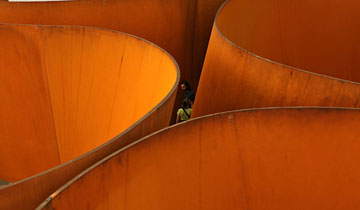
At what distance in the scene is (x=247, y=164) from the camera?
204 centimetres

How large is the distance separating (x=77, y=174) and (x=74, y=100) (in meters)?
1.53

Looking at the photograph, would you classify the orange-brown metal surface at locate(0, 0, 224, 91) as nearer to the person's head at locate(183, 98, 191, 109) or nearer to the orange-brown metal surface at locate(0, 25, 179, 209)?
the orange-brown metal surface at locate(0, 25, 179, 209)

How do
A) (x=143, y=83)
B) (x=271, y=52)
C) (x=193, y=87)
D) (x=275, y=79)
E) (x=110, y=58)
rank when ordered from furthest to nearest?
1. (x=193, y=87)
2. (x=271, y=52)
3. (x=110, y=58)
4. (x=143, y=83)
5. (x=275, y=79)

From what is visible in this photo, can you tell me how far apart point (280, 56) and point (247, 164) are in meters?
2.11

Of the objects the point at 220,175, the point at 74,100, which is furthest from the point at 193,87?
the point at 220,175

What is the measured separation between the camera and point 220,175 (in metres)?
1.99

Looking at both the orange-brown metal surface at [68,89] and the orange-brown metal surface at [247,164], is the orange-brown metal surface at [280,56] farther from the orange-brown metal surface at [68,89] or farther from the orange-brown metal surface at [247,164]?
the orange-brown metal surface at [68,89]

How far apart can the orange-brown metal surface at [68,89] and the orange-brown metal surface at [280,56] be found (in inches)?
15.4

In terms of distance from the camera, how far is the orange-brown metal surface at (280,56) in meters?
2.13

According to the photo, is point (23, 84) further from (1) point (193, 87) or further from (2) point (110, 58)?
(1) point (193, 87)

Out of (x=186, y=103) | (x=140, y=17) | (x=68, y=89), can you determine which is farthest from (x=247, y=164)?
(x=140, y=17)

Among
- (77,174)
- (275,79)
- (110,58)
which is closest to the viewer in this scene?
(77,174)

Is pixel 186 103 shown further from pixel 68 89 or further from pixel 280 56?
pixel 280 56

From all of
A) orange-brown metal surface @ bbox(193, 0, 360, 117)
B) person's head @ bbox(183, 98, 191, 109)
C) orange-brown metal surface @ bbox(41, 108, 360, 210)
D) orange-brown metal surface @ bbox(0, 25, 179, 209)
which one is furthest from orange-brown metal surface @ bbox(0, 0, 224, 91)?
orange-brown metal surface @ bbox(41, 108, 360, 210)
